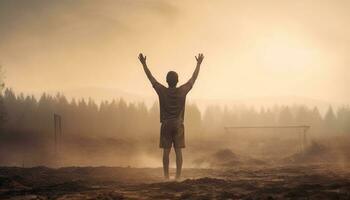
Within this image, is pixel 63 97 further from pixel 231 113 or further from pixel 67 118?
pixel 231 113

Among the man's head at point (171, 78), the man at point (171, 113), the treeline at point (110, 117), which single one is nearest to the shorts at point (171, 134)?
the man at point (171, 113)

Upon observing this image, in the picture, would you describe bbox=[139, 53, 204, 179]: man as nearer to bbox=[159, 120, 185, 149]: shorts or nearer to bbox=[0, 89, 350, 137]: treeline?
bbox=[159, 120, 185, 149]: shorts

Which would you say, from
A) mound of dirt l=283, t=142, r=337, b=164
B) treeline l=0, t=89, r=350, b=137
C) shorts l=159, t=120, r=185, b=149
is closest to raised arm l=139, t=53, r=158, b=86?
shorts l=159, t=120, r=185, b=149

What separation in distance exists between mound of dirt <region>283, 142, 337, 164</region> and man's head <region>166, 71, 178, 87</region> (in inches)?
948

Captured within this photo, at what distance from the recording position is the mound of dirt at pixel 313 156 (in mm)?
35094

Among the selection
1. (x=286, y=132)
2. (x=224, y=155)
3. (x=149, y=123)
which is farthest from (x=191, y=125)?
(x=224, y=155)

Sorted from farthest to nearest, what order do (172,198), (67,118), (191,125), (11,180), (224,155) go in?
1. (67,118)
2. (191,125)
3. (224,155)
4. (11,180)
5. (172,198)

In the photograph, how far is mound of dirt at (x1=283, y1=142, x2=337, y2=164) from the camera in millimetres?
35094

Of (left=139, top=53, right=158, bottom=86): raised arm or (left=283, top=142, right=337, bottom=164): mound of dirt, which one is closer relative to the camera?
(left=139, top=53, right=158, bottom=86): raised arm

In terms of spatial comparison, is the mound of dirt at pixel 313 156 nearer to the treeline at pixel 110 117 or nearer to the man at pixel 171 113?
the man at pixel 171 113

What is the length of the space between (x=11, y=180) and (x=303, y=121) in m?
153

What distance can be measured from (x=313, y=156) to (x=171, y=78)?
1051 inches

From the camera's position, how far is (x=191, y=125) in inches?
5404

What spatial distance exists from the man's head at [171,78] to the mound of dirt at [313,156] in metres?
24.1
